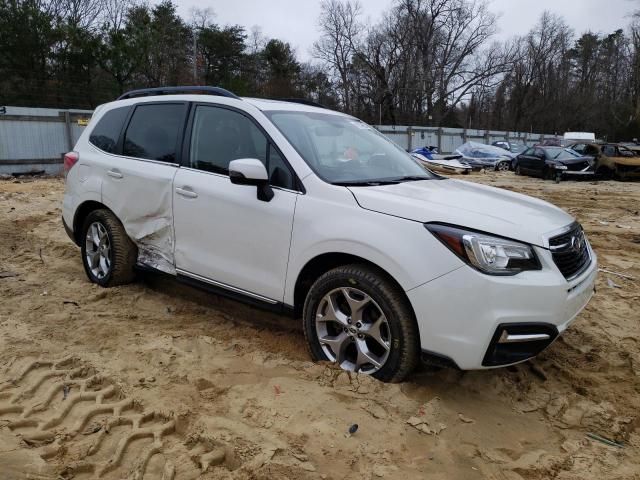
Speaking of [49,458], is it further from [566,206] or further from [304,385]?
[566,206]

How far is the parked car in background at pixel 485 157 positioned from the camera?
27.1 m

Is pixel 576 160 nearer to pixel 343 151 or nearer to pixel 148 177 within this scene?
pixel 343 151

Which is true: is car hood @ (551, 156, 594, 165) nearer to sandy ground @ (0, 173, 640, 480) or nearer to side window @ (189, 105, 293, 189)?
sandy ground @ (0, 173, 640, 480)

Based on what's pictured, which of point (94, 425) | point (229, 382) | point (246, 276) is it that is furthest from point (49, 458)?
point (246, 276)

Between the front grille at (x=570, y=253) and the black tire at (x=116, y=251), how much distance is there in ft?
11.8

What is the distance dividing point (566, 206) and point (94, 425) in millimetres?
12407

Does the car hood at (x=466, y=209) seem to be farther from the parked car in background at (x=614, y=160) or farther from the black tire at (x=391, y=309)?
the parked car in background at (x=614, y=160)

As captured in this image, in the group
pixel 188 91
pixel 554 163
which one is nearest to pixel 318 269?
pixel 188 91

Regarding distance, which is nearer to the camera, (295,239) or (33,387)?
(33,387)

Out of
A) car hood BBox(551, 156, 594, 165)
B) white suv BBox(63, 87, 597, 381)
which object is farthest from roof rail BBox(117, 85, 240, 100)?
car hood BBox(551, 156, 594, 165)

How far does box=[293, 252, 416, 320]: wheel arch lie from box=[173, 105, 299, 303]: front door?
0.12m

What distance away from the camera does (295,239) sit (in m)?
3.48

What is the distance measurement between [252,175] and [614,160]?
20823mm

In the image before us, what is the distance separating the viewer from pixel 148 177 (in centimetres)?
446
